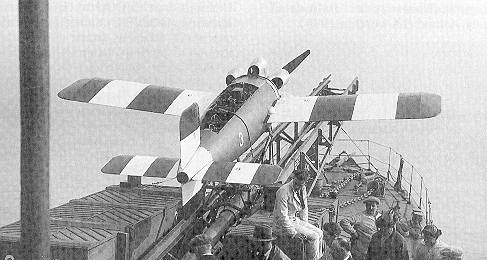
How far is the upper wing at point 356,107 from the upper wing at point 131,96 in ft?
4.90

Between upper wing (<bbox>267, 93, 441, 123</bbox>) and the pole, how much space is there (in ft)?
21.5

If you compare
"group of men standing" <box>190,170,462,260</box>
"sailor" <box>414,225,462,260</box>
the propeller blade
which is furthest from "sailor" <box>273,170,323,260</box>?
the propeller blade

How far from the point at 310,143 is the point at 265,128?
0.73 meters

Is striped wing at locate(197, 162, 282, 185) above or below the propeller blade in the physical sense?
below

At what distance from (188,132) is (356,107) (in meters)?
3.72

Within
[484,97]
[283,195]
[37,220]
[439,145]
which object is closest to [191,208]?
[283,195]

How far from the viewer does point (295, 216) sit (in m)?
6.12

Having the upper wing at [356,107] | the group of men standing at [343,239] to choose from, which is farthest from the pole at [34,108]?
the upper wing at [356,107]

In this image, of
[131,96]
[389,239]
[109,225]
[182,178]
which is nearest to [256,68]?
[131,96]

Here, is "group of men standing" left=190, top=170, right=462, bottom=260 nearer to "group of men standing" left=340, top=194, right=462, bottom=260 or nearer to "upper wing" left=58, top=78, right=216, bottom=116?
"group of men standing" left=340, top=194, right=462, bottom=260

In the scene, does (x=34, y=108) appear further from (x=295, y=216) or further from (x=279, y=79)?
(x=279, y=79)

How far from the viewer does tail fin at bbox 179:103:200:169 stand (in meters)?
6.47

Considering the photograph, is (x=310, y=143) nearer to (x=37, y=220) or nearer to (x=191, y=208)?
(x=191, y=208)

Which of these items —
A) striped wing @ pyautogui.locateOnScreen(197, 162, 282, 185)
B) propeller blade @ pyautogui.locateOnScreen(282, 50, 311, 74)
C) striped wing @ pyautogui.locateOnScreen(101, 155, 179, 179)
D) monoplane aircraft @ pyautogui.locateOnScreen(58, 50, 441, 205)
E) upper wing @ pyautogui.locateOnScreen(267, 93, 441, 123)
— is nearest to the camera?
striped wing @ pyautogui.locateOnScreen(197, 162, 282, 185)
